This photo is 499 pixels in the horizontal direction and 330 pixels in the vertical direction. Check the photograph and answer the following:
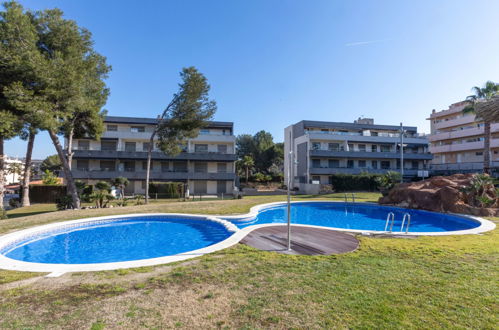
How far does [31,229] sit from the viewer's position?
410 inches

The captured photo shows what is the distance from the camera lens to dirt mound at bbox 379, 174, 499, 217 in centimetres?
1494

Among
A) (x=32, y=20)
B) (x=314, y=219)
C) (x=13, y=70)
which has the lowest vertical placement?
(x=314, y=219)

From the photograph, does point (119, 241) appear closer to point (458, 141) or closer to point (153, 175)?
point (153, 175)

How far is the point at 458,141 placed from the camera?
142ft

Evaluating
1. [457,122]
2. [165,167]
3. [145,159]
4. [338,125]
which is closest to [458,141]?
[457,122]

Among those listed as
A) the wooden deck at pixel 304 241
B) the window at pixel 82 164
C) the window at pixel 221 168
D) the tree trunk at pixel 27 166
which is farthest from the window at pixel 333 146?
the tree trunk at pixel 27 166

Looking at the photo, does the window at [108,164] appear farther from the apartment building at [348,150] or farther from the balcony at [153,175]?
the apartment building at [348,150]

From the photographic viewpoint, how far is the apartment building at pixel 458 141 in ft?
121

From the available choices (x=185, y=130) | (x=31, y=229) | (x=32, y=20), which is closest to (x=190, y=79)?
(x=185, y=130)

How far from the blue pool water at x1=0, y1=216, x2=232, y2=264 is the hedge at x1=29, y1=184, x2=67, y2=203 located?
640 inches

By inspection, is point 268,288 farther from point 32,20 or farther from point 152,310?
point 32,20

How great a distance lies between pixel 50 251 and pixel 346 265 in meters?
10.5

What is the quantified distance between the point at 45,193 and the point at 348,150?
40.2 metres

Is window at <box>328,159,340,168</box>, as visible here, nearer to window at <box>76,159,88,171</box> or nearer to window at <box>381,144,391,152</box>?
window at <box>381,144,391,152</box>
